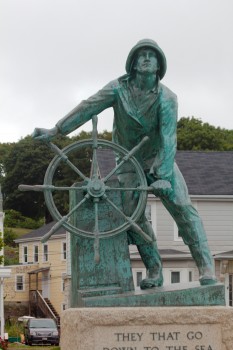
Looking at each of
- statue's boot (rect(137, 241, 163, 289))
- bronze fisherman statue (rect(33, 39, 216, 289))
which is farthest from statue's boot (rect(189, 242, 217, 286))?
statue's boot (rect(137, 241, 163, 289))

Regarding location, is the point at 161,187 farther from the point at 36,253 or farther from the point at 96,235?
the point at 36,253

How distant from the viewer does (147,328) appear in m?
9.33

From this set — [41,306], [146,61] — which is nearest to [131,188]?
[146,61]

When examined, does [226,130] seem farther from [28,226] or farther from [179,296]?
[179,296]

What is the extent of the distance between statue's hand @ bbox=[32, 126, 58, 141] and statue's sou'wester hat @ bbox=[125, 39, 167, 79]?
0.89 m

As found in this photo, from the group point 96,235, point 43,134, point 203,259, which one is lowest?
point 203,259

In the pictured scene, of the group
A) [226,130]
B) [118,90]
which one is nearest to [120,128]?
[118,90]

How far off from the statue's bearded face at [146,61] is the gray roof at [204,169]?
27527 mm

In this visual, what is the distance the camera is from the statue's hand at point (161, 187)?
9.67m

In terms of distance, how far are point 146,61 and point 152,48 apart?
131 mm

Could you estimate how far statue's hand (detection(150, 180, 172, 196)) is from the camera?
967cm

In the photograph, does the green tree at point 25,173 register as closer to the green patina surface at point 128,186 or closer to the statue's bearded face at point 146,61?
the green patina surface at point 128,186

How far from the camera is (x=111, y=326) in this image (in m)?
9.31

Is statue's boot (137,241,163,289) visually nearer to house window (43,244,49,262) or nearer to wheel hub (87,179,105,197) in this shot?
wheel hub (87,179,105,197)
